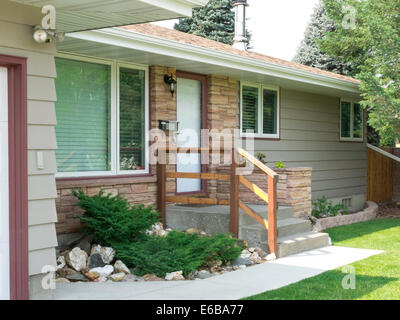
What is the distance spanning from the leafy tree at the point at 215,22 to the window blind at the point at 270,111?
13.1 metres

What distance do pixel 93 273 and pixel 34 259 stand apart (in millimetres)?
1238

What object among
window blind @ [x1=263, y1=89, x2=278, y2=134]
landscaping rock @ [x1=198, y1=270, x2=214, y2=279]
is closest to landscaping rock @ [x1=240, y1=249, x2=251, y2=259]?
landscaping rock @ [x1=198, y1=270, x2=214, y2=279]

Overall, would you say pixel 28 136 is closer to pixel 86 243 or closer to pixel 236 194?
pixel 86 243

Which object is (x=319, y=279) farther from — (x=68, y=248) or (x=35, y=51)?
(x=35, y=51)

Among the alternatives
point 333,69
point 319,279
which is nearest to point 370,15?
point 319,279

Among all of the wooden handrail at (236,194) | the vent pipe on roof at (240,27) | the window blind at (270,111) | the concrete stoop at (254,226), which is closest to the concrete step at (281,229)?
the concrete stoop at (254,226)

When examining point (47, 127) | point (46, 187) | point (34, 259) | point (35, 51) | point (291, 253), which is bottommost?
point (291, 253)

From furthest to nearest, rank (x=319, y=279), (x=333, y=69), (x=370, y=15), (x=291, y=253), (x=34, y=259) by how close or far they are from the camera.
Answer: (x=333, y=69)
(x=370, y=15)
(x=291, y=253)
(x=319, y=279)
(x=34, y=259)

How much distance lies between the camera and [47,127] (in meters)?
4.53

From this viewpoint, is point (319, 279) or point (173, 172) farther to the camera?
point (173, 172)

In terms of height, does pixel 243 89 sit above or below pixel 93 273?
above

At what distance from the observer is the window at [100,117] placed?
6629 millimetres

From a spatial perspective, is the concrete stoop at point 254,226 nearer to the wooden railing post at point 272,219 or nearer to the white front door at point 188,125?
the wooden railing post at point 272,219

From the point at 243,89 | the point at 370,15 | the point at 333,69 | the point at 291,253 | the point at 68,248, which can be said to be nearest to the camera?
the point at 68,248
